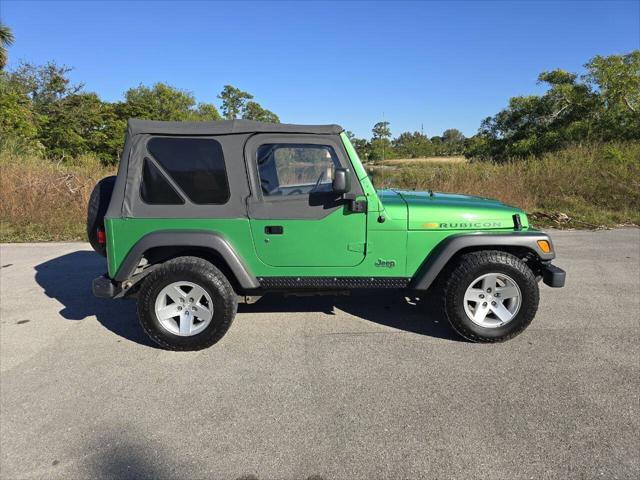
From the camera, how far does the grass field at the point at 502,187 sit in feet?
29.8

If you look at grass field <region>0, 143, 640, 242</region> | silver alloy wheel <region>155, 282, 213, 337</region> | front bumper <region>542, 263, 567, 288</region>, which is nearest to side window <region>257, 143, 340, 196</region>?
silver alloy wheel <region>155, 282, 213, 337</region>

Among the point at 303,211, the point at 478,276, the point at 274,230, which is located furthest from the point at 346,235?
the point at 478,276

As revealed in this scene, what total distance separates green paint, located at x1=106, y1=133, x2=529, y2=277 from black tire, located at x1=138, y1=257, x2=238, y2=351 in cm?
30

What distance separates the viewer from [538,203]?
37.0 ft

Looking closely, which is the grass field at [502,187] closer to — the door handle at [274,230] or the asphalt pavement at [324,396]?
the asphalt pavement at [324,396]

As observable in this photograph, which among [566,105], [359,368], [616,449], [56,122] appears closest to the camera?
[616,449]

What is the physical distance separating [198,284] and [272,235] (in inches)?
29.8

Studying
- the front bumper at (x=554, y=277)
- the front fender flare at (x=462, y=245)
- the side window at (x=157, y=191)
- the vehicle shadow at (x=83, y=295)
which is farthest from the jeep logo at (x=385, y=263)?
the vehicle shadow at (x=83, y=295)

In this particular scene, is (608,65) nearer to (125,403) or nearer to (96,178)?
(96,178)

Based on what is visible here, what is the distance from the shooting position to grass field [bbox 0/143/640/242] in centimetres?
908

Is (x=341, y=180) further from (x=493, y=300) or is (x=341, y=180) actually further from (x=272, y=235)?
(x=493, y=300)

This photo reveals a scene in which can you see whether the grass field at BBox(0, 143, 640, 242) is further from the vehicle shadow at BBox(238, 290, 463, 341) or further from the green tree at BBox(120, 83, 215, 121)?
the green tree at BBox(120, 83, 215, 121)

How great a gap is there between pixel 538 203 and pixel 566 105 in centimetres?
1334

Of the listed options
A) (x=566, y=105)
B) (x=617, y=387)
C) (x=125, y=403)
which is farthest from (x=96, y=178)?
(x=566, y=105)
